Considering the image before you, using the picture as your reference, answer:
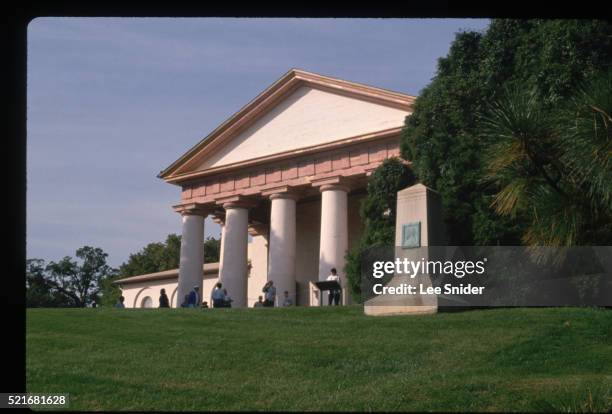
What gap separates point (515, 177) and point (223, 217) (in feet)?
117

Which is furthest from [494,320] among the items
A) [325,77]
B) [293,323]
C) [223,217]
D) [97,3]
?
[223,217]

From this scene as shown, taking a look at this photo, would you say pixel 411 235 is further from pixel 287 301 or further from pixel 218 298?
pixel 287 301

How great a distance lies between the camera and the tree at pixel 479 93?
78.2ft

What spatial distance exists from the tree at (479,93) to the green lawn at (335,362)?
7119 mm

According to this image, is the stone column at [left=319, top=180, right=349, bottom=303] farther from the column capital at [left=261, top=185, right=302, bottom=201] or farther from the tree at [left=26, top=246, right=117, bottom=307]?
the tree at [left=26, top=246, right=117, bottom=307]

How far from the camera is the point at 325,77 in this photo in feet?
128

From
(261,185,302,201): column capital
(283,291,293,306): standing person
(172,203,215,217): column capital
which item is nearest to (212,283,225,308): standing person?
(283,291,293,306): standing person

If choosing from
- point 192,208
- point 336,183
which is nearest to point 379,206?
point 336,183

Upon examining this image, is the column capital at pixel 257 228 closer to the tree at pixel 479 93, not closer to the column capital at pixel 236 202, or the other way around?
the column capital at pixel 236 202

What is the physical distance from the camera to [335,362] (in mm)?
11977

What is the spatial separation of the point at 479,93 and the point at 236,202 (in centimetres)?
1679

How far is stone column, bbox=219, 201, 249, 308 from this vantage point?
38781 millimetres

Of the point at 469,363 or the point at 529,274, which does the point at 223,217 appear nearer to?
the point at 529,274

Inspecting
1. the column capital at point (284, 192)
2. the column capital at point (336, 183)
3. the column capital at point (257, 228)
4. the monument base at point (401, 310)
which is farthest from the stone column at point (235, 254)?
the monument base at point (401, 310)
